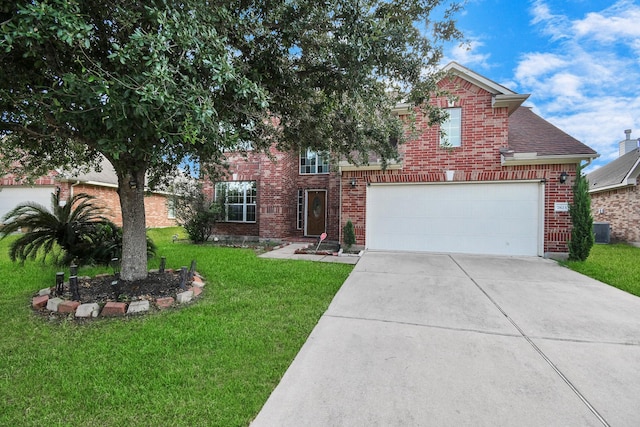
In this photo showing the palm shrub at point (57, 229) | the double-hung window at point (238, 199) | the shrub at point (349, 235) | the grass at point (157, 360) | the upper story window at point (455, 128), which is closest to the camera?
the grass at point (157, 360)

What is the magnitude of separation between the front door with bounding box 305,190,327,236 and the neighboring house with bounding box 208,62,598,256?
7.27 feet

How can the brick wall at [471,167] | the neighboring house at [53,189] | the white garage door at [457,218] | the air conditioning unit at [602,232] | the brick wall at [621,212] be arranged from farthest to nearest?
the neighboring house at [53,189] → the air conditioning unit at [602,232] → the brick wall at [621,212] → the white garage door at [457,218] → the brick wall at [471,167]

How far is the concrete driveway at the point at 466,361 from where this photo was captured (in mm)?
2078

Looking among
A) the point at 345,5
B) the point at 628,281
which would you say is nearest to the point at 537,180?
the point at 628,281

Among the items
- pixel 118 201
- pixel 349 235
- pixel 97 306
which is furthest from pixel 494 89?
pixel 118 201

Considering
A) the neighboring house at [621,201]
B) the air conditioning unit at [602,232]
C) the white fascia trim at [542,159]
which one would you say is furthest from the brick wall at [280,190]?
the neighboring house at [621,201]

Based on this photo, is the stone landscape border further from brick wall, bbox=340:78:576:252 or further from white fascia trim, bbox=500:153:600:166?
white fascia trim, bbox=500:153:600:166

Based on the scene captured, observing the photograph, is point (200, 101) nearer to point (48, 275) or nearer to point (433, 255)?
point (48, 275)

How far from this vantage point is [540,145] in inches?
332

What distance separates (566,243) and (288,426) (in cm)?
913

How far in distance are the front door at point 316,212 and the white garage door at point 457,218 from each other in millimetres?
2648

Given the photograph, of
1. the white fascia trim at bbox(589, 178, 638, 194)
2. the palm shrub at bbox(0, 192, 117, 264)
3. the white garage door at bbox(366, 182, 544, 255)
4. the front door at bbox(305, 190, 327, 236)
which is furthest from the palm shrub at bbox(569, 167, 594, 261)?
the palm shrub at bbox(0, 192, 117, 264)

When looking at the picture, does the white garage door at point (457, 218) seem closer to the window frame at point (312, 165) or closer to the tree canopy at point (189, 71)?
the window frame at point (312, 165)

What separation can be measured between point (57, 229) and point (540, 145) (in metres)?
12.2
